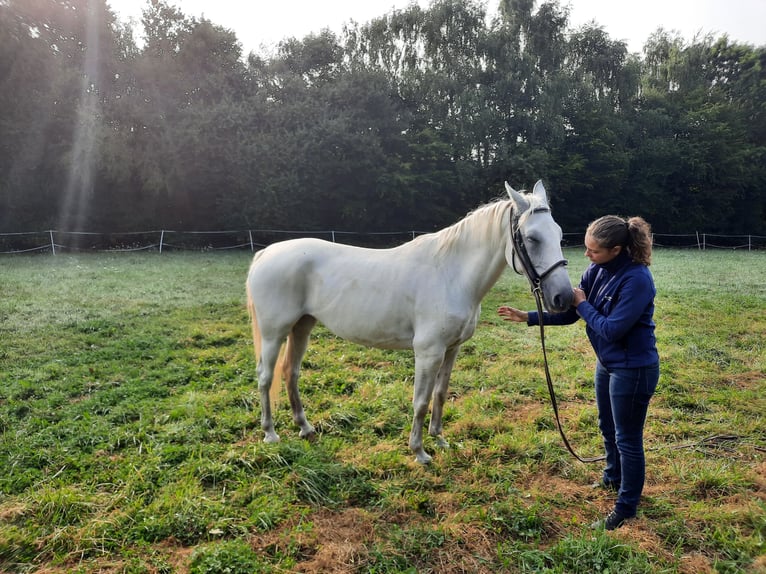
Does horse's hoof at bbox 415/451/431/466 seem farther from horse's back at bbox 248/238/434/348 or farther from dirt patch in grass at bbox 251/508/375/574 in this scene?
horse's back at bbox 248/238/434/348

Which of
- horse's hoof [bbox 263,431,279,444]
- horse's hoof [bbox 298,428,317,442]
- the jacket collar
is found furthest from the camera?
horse's hoof [bbox 298,428,317,442]

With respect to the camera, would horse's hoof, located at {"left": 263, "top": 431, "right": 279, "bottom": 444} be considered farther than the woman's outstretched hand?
Yes

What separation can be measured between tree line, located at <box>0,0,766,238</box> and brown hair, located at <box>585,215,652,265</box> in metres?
18.9

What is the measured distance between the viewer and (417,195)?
23.1m

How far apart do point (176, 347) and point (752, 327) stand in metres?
8.47

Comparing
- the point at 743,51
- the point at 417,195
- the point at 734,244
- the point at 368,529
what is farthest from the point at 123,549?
the point at 743,51

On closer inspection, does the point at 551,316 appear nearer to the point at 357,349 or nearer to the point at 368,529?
the point at 368,529

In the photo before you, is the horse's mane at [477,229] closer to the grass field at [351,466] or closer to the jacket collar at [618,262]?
the jacket collar at [618,262]

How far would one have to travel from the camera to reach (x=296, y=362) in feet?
12.2

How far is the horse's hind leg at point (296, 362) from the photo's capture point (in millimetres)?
3613

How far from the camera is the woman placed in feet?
7.16

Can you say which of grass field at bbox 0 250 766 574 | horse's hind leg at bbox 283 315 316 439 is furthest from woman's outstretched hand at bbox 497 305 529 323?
horse's hind leg at bbox 283 315 316 439

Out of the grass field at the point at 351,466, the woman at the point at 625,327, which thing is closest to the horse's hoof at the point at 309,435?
the grass field at the point at 351,466

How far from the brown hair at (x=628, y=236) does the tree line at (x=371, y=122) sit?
1893cm
